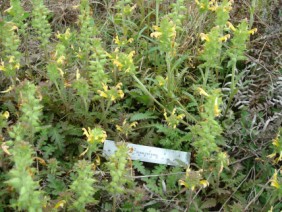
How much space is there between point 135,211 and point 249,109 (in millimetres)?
1000

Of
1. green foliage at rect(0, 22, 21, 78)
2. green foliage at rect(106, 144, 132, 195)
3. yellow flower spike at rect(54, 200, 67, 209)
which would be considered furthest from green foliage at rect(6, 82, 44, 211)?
green foliage at rect(0, 22, 21, 78)

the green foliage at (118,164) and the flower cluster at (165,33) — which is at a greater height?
the flower cluster at (165,33)

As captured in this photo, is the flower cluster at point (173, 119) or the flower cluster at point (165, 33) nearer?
the flower cluster at point (165, 33)

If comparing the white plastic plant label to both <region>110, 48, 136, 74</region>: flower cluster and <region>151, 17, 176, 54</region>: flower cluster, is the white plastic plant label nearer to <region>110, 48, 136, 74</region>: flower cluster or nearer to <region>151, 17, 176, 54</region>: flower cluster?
<region>110, 48, 136, 74</region>: flower cluster

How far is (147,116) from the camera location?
2.73 metres

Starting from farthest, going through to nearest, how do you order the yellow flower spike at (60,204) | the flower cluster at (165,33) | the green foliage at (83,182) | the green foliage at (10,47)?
the green foliage at (10,47), the flower cluster at (165,33), the yellow flower spike at (60,204), the green foliage at (83,182)

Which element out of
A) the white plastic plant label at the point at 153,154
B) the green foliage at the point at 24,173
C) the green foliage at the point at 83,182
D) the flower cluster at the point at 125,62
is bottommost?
the white plastic plant label at the point at 153,154

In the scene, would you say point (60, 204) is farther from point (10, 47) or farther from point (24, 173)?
point (10, 47)

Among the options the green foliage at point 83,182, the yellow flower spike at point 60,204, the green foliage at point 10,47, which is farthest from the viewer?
the green foliage at point 10,47

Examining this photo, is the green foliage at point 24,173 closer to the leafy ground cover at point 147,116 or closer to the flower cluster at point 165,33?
the leafy ground cover at point 147,116

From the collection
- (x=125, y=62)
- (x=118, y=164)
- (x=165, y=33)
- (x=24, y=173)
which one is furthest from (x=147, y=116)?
(x=24, y=173)

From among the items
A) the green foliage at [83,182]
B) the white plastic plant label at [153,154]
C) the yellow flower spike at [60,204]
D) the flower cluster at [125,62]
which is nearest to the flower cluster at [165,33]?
the flower cluster at [125,62]

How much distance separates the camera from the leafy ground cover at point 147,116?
7.29ft

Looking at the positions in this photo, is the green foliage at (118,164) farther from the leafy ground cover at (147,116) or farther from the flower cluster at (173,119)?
the flower cluster at (173,119)
